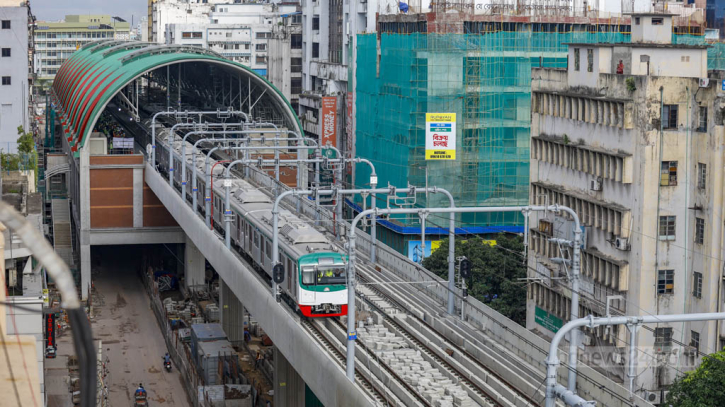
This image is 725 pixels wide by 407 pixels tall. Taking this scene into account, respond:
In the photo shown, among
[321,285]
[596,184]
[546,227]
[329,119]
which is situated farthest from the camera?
[329,119]

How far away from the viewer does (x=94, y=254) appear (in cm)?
6206

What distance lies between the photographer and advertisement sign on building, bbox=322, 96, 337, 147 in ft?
239

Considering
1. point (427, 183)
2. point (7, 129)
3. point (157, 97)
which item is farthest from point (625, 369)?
point (157, 97)

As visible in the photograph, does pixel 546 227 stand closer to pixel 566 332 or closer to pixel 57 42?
pixel 566 332

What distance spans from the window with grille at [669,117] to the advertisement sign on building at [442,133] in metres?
20.3

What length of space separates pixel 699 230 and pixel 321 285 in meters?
13.8

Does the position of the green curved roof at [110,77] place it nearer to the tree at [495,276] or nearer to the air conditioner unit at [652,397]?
the tree at [495,276]

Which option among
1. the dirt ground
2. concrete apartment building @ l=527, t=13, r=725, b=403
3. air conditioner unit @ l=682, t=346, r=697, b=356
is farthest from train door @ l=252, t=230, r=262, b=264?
air conditioner unit @ l=682, t=346, r=697, b=356

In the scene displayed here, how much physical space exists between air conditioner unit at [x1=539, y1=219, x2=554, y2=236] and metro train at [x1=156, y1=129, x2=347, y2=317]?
10.4 metres

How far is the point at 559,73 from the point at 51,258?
3527cm

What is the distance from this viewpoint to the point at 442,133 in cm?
5284

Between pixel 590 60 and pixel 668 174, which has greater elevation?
pixel 590 60

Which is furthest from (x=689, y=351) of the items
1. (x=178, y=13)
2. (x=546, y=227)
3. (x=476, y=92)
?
(x=178, y=13)

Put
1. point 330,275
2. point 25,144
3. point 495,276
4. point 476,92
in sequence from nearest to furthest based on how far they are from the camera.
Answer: point 330,275, point 495,276, point 476,92, point 25,144
